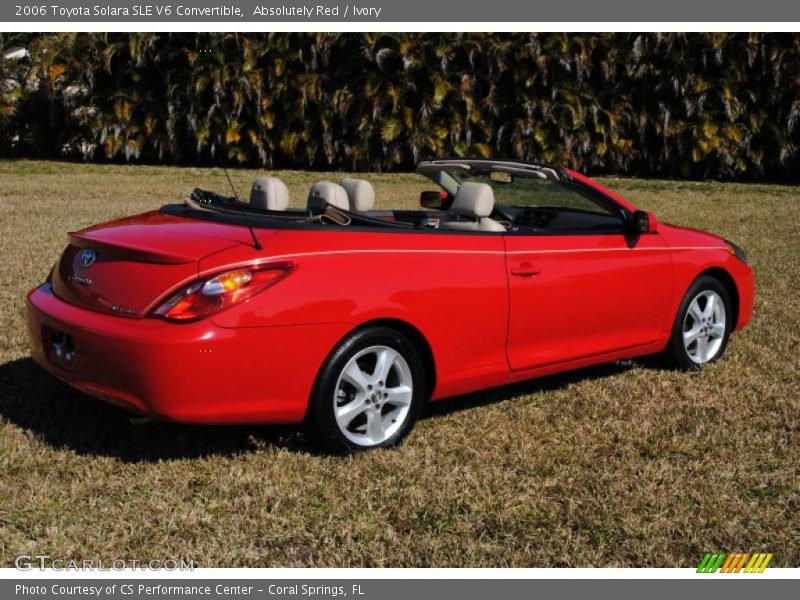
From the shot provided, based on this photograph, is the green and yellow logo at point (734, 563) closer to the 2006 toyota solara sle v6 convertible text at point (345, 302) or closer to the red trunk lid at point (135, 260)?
the 2006 toyota solara sle v6 convertible text at point (345, 302)

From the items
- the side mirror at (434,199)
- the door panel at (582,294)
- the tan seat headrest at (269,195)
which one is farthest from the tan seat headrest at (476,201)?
the tan seat headrest at (269,195)

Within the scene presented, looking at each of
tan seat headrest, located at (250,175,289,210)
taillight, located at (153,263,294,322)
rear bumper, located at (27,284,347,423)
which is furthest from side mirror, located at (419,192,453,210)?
taillight, located at (153,263,294,322)

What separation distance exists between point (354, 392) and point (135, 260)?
43.8 inches

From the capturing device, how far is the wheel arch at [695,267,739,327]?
605 centimetres

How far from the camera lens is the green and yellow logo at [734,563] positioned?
3510mm

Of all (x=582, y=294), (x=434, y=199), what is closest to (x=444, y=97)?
(x=434, y=199)

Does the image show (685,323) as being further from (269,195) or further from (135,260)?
(135,260)

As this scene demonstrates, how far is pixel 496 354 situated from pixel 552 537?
1.31m

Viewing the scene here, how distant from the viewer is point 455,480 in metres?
4.14

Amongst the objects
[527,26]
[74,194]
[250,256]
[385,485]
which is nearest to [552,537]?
[385,485]

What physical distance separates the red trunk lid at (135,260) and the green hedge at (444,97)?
49.3 ft

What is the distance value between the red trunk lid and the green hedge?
15026mm

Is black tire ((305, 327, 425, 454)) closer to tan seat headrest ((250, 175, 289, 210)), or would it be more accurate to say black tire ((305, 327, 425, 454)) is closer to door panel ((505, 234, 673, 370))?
door panel ((505, 234, 673, 370))
